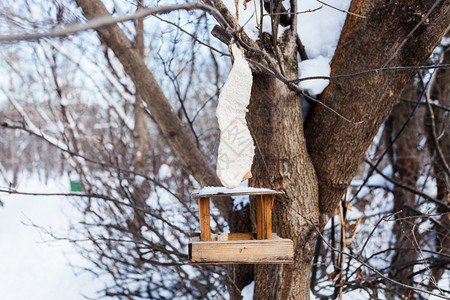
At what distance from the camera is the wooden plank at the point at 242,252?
173 centimetres

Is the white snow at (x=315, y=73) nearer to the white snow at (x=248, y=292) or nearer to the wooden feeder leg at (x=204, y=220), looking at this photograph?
the wooden feeder leg at (x=204, y=220)

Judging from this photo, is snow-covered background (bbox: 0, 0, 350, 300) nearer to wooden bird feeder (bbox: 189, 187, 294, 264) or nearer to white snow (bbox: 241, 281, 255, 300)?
white snow (bbox: 241, 281, 255, 300)

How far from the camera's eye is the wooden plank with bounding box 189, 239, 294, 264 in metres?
1.73

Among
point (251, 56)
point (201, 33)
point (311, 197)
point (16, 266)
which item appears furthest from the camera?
point (16, 266)

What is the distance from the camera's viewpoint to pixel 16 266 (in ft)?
23.3

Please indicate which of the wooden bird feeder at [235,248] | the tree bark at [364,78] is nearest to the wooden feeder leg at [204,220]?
the wooden bird feeder at [235,248]

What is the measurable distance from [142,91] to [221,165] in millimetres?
1539

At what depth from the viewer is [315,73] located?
2.26m

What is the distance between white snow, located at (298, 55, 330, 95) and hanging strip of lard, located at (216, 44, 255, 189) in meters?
0.79

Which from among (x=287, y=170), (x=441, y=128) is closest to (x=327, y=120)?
(x=287, y=170)

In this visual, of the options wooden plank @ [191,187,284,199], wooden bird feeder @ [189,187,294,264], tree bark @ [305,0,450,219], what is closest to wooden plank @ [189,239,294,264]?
wooden bird feeder @ [189,187,294,264]

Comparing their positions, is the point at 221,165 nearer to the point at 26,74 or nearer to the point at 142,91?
the point at 142,91

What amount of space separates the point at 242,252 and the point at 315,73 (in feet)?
3.91

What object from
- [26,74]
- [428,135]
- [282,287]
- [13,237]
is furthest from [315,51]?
[13,237]
